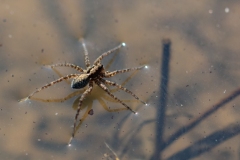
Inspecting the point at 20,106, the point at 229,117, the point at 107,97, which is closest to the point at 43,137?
the point at 20,106

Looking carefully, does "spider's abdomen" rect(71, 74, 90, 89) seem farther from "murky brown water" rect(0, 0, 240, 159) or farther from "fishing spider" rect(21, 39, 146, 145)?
"murky brown water" rect(0, 0, 240, 159)

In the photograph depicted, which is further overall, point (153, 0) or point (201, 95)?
point (153, 0)

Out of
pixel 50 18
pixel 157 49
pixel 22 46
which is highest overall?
pixel 50 18

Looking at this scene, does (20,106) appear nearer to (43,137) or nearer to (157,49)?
(43,137)

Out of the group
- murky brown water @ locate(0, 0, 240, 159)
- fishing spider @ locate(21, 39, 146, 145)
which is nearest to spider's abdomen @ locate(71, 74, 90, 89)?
fishing spider @ locate(21, 39, 146, 145)
